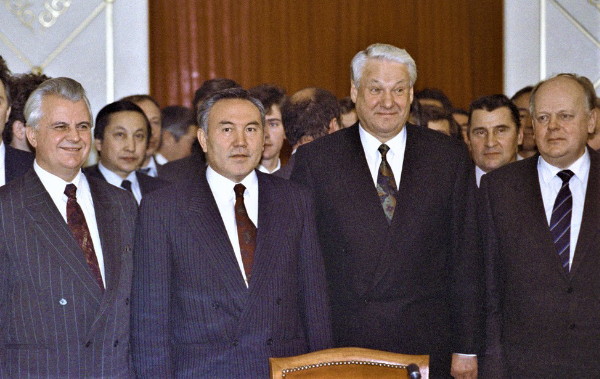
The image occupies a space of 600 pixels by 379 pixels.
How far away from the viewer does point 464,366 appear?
3580mm

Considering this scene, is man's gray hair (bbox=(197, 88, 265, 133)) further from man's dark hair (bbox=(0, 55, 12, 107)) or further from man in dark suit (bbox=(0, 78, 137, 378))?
man's dark hair (bbox=(0, 55, 12, 107))

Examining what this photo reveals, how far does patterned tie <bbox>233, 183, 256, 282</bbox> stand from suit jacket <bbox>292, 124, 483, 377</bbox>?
1.45 ft

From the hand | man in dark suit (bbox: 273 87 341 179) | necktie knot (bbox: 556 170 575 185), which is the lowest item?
the hand

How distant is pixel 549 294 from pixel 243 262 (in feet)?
3.83

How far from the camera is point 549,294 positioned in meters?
3.35

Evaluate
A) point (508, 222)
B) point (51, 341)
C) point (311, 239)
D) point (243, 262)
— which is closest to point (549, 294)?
point (508, 222)

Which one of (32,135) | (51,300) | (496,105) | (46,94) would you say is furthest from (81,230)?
(496,105)

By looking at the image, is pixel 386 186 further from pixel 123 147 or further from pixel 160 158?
pixel 160 158

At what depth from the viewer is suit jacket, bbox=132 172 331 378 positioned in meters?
3.09

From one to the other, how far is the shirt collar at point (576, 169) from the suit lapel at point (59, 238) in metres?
1.79

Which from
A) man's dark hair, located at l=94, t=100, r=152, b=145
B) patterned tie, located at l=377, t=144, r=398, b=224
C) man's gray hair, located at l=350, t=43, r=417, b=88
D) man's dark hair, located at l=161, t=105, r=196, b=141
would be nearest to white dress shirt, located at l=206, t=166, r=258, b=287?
patterned tie, located at l=377, t=144, r=398, b=224

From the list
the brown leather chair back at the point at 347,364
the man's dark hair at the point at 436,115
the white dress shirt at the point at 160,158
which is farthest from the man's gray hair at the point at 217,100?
the white dress shirt at the point at 160,158

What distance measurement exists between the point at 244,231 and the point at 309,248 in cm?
26

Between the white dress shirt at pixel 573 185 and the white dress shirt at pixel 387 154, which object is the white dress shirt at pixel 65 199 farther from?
the white dress shirt at pixel 573 185
